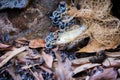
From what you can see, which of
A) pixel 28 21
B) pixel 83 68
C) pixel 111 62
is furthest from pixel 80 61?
pixel 28 21

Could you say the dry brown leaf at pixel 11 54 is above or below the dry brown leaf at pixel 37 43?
below

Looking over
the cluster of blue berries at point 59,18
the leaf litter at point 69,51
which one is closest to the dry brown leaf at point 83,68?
the leaf litter at point 69,51

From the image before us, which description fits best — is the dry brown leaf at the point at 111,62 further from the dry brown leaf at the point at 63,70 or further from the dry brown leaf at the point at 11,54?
the dry brown leaf at the point at 11,54

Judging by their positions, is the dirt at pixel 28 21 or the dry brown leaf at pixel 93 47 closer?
the dry brown leaf at pixel 93 47

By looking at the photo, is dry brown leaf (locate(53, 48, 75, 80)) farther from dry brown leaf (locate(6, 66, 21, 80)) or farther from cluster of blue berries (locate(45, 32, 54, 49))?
dry brown leaf (locate(6, 66, 21, 80))

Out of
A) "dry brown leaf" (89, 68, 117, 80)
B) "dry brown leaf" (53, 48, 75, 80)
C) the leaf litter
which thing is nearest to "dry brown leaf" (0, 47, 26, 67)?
the leaf litter

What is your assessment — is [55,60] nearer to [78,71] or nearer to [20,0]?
[78,71]

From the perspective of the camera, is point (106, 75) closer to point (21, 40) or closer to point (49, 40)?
point (49, 40)
